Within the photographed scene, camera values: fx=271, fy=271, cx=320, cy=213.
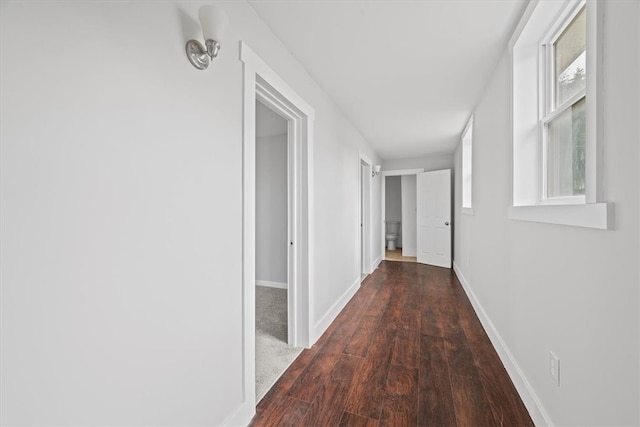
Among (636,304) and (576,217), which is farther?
(576,217)

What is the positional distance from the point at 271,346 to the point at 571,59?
275 cm

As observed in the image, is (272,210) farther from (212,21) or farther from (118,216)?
(118,216)

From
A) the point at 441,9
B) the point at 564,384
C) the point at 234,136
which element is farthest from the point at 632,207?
the point at 234,136

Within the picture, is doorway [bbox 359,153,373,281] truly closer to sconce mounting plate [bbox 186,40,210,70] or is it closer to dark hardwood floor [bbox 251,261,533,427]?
dark hardwood floor [bbox 251,261,533,427]

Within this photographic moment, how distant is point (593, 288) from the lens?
101 cm

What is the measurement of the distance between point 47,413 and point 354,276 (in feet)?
10.7

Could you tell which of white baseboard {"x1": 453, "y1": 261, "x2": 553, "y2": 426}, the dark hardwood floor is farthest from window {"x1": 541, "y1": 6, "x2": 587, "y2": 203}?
the dark hardwood floor

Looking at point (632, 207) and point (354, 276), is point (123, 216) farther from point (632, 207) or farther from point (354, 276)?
point (354, 276)

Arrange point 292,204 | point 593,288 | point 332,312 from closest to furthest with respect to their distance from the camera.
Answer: point 593,288
point 292,204
point 332,312

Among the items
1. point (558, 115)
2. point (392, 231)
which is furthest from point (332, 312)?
point (392, 231)

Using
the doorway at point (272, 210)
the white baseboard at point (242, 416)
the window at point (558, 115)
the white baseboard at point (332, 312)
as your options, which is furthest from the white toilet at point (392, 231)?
the white baseboard at point (242, 416)

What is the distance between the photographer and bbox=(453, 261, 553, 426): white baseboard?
4.64 feet

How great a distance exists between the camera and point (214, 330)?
1.27 m

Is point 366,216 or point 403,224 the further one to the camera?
point 403,224
